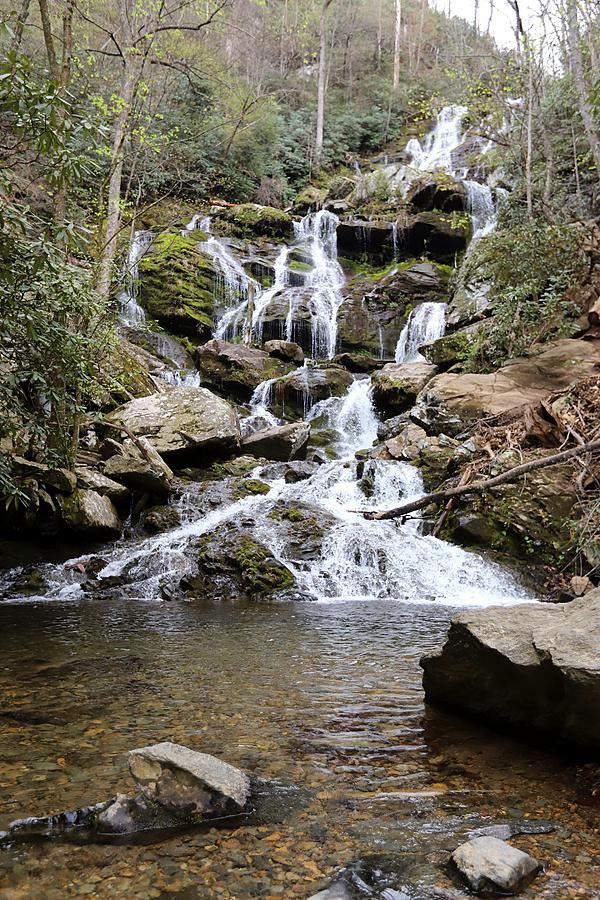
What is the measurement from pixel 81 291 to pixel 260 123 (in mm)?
26844

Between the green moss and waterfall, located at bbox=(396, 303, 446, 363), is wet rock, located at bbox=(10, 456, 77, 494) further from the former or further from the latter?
waterfall, located at bbox=(396, 303, 446, 363)

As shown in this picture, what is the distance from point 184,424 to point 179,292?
9.25 meters

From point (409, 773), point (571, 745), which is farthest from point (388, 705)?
point (571, 745)

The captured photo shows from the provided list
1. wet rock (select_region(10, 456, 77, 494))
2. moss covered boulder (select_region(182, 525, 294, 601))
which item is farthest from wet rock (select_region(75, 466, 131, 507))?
moss covered boulder (select_region(182, 525, 294, 601))

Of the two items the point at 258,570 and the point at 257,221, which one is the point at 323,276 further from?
the point at 258,570

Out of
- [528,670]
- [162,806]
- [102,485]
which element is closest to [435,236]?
[102,485]

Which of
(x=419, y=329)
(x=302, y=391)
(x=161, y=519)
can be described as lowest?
(x=161, y=519)

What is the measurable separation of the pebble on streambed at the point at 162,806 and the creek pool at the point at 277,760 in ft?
0.32

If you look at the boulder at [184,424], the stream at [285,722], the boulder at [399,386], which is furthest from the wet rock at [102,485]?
the boulder at [399,386]

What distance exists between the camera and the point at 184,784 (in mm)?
2672

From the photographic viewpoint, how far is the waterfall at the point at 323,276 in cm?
2027

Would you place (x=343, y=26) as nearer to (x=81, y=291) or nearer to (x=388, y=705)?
(x=81, y=291)

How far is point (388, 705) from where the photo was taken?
166 inches

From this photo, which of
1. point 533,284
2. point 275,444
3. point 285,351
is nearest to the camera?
point 533,284
